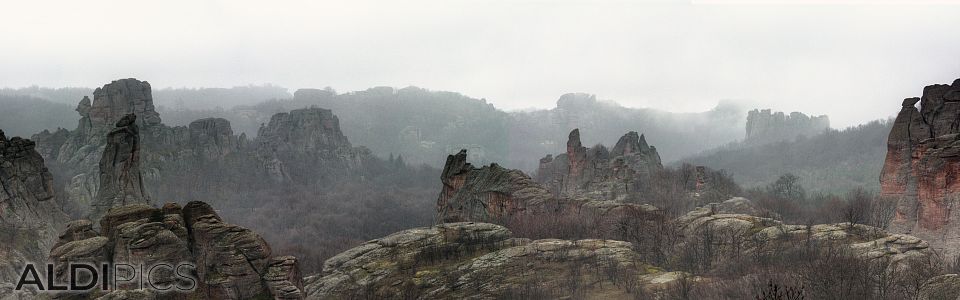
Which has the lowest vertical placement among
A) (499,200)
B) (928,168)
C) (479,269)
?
(479,269)

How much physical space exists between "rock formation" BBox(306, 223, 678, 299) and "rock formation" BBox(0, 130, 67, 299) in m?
27.8

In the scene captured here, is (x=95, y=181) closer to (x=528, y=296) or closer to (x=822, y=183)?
(x=528, y=296)

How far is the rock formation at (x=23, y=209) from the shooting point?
54.7 meters

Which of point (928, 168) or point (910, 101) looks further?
point (910, 101)

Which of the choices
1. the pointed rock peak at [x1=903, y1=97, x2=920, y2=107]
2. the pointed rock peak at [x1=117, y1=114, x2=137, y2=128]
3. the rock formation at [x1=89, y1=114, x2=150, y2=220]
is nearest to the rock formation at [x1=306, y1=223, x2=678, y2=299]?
the rock formation at [x1=89, y1=114, x2=150, y2=220]

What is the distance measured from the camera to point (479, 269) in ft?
158

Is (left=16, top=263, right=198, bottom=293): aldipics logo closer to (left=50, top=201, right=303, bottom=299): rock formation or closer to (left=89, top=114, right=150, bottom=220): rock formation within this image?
(left=50, top=201, right=303, bottom=299): rock formation

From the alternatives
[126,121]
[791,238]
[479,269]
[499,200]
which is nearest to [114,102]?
[126,121]

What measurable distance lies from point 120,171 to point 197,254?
44.2m

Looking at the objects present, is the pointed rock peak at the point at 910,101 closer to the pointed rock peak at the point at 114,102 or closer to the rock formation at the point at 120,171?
the rock formation at the point at 120,171

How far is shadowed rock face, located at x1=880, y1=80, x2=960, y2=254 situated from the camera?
4906 cm

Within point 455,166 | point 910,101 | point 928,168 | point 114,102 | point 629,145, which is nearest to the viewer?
point 928,168

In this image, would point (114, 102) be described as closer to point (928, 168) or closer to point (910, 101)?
point (910, 101)

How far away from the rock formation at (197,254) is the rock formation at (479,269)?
47.4ft
